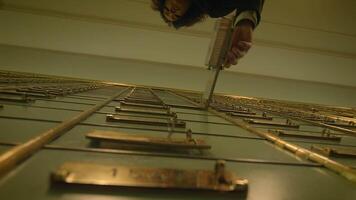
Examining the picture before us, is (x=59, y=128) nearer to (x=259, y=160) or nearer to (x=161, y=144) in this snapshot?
(x=161, y=144)

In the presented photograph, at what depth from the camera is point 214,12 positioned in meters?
1.72

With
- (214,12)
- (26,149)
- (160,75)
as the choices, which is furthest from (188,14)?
(160,75)

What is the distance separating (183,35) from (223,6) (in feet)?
20.4

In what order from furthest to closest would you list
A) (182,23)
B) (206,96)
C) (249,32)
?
(206,96), (249,32), (182,23)

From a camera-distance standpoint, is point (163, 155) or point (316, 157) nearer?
point (163, 155)

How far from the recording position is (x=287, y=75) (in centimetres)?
836

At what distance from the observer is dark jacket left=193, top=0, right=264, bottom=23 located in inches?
64.7

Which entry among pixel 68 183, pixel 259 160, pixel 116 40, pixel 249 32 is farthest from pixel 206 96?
pixel 116 40

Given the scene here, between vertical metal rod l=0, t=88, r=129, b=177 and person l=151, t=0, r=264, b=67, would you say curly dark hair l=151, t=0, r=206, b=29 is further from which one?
vertical metal rod l=0, t=88, r=129, b=177

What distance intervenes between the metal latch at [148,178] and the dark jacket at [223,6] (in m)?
1.00

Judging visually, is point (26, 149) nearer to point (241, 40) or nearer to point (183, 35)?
point (241, 40)

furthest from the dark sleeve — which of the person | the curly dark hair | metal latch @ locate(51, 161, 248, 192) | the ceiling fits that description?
the ceiling

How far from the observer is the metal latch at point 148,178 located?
0.69 metres

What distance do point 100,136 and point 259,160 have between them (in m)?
0.46
